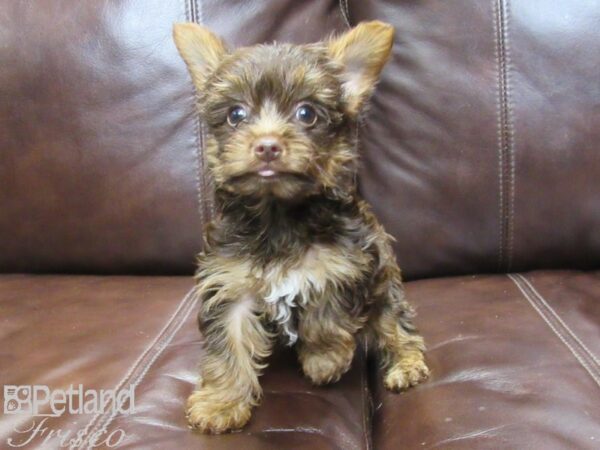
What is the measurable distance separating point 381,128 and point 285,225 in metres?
0.75

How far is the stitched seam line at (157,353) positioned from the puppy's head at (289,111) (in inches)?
18.8

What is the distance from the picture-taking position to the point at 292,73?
1586 mm

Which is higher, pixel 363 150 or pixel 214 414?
pixel 363 150

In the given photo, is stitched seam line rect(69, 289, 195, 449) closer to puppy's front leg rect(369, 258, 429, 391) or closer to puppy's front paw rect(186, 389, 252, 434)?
puppy's front paw rect(186, 389, 252, 434)

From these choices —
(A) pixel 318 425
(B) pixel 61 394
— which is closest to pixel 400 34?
(A) pixel 318 425

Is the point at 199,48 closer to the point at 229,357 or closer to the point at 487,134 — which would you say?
the point at 229,357

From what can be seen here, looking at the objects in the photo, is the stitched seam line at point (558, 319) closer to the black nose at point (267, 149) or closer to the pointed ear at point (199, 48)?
the black nose at point (267, 149)

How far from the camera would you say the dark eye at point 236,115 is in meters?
1.62

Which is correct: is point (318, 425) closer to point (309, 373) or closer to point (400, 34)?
point (309, 373)

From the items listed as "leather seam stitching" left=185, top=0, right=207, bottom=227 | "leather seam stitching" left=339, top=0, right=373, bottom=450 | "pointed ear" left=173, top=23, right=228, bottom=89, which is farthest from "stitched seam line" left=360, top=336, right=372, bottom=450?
"pointed ear" left=173, top=23, right=228, bottom=89

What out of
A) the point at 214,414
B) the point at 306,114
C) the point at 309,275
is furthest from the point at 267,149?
the point at 214,414

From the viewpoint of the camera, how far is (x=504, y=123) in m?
2.21

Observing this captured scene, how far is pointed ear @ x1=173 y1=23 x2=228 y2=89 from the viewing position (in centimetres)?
176

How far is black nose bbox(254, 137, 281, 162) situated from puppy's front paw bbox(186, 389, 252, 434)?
0.53 metres
